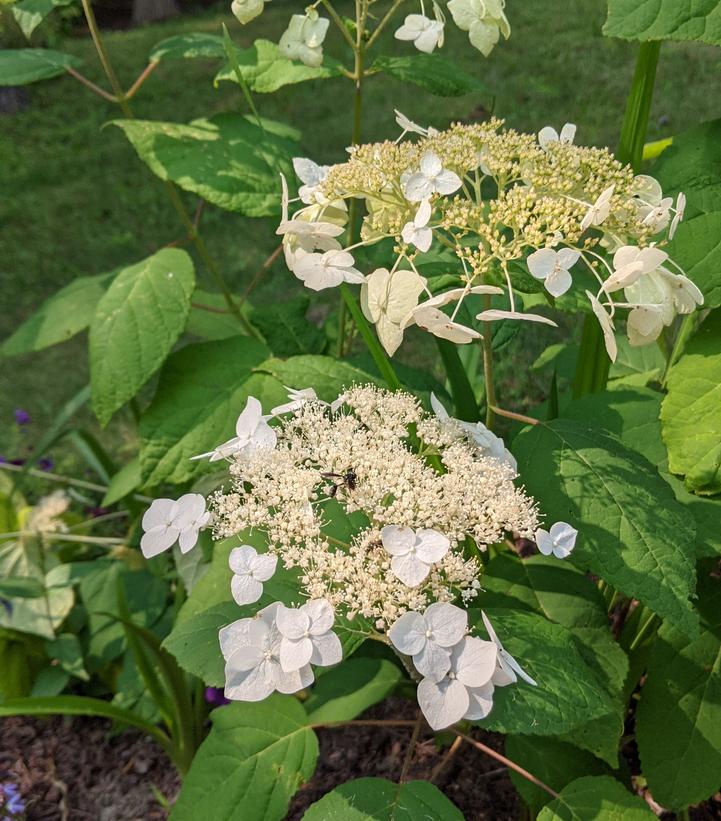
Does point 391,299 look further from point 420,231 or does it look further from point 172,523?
point 172,523

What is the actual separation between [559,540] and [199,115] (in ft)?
14.5

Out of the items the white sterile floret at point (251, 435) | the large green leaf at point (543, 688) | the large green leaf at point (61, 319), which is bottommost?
the large green leaf at point (61, 319)

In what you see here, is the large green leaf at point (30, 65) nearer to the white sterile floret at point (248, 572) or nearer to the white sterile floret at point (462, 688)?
the white sterile floret at point (248, 572)

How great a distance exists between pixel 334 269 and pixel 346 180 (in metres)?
0.12

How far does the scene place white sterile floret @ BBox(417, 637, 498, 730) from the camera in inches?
26.7

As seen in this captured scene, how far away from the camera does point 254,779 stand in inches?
39.5

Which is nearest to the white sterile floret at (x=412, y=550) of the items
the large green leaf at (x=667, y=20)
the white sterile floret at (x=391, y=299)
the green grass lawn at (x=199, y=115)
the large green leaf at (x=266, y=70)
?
the white sterile floret at (x=391, y=299)

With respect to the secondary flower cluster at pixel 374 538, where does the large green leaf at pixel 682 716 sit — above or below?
below

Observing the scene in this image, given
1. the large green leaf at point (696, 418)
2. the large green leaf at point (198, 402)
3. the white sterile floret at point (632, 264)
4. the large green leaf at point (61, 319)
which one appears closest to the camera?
the white sterile floret at point (632, 264)

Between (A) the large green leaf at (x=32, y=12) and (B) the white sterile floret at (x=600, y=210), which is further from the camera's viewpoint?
(A) the large green leaf at (x=32, y=12)

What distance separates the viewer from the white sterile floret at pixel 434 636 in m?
0.68

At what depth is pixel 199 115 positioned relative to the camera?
4.64 meters

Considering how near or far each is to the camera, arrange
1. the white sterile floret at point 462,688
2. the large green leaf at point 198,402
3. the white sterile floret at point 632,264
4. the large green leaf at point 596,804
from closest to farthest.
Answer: the white sterile floret at point 462,688
the white sterile floret at point 632,264
the large green leaf at point 596,804
the large green leaf at point 198,402

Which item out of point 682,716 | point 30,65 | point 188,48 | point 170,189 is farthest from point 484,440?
point 30,65
